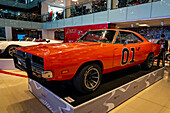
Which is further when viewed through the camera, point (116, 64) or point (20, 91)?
point (20, 91)

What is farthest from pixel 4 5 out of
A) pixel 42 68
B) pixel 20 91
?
pixel 42 68

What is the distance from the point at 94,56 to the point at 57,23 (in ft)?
40.7

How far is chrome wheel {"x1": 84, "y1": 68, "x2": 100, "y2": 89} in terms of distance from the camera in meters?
1.80

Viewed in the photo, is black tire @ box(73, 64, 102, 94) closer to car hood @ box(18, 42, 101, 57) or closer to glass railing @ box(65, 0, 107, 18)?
car hood @ box(18, 42, 101, 57)

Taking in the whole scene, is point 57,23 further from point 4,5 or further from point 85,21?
point 4,5

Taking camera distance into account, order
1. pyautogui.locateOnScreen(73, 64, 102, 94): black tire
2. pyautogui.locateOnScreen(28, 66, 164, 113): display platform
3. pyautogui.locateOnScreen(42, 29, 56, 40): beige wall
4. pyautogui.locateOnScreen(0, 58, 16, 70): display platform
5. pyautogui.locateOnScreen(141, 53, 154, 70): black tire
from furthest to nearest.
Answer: pyautogui.locateOnScreen(42, 29, 56, 40): beige wall → pyautogui.locateOnScreen(0, 58, 16, 70): display platform → pyautogui.locateOnScreen(141, 53, 154, 70): black tire → pyautogui.locateOnScreen(73, 64, 102, 94): black tire → pyautogui.locateOnScreen(28, 66, 164, 113): display platform

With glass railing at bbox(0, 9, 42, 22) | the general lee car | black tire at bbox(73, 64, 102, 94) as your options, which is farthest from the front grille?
glass railing at bbox(0, 9, 42, 22)

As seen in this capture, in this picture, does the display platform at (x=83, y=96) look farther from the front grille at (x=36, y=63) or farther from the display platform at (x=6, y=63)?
the display platform at (x=6, y=63)

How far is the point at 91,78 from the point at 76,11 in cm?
971

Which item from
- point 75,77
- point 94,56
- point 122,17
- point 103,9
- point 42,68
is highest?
point 103,9

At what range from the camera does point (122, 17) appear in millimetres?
7113

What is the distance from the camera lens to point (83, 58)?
168 cm

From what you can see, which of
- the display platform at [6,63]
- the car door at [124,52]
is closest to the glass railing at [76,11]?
the car door at [124,52]

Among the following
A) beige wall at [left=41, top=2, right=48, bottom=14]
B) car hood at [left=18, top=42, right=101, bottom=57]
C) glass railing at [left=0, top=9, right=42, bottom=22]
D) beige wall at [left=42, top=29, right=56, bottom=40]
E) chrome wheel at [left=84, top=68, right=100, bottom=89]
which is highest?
beige wall at [left=41, top=2, right=48, bottom=14]
